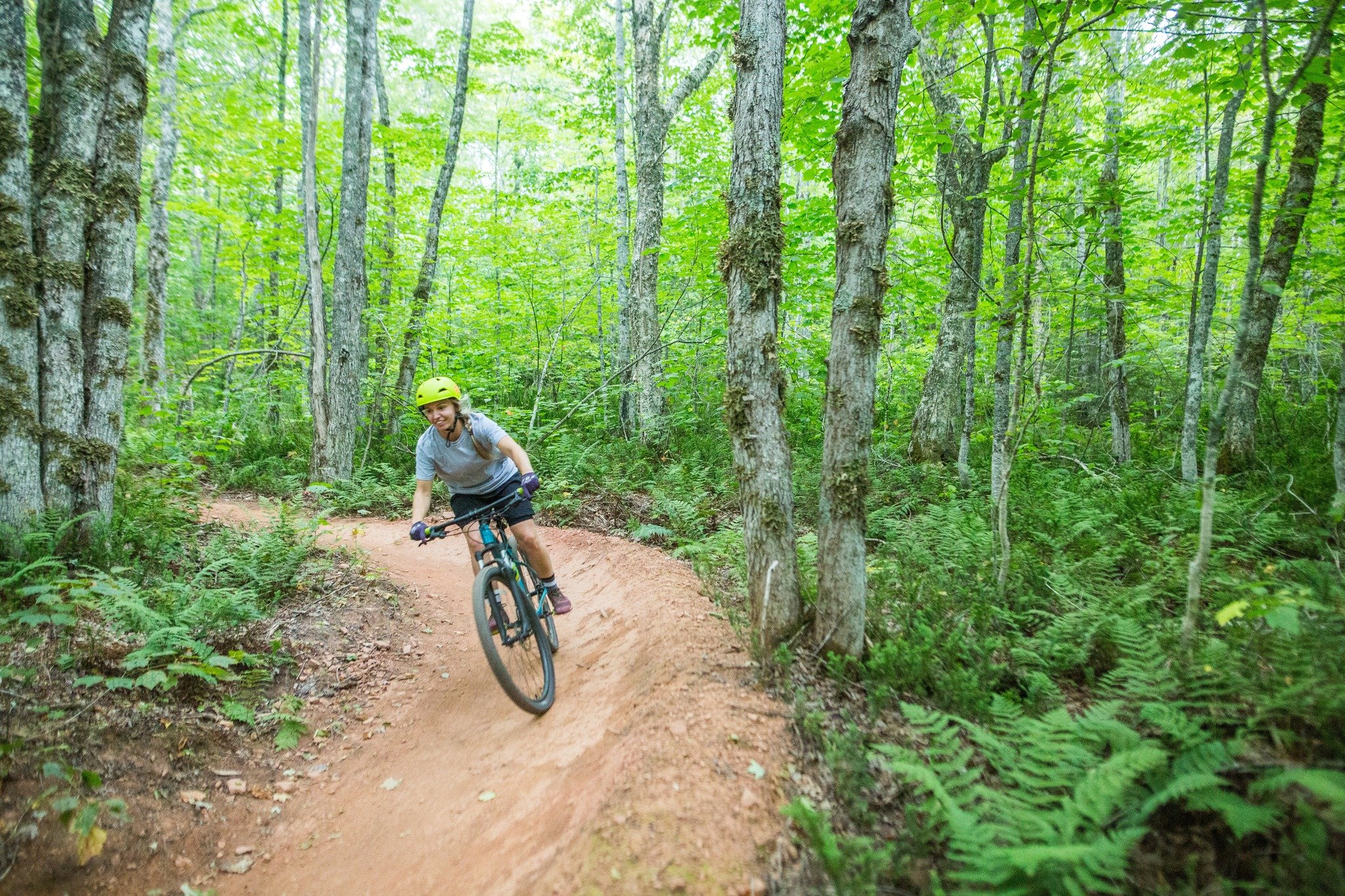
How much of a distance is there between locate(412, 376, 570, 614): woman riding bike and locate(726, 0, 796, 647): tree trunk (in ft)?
5.94

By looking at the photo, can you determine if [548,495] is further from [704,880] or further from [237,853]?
[704,880]

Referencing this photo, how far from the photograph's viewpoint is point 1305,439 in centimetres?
926

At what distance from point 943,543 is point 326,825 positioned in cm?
549

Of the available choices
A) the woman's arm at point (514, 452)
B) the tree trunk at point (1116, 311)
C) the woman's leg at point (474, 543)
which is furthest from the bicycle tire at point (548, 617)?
the tree trunk at point (1116, 311)

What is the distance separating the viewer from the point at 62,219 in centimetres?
553

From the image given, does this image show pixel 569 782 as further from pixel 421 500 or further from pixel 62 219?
pixel 62 219

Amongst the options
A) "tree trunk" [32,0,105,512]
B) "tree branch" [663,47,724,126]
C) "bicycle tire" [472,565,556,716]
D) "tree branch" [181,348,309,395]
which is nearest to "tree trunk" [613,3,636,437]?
"tree branch" [663,47,724,126]

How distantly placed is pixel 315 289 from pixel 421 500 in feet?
23.0

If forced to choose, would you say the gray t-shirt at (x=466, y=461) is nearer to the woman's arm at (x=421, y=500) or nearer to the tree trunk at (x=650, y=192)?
the woman's arm at (x=421, y=500)

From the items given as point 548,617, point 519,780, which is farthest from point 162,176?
point 519,780

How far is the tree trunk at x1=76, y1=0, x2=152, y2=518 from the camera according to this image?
5773 mm

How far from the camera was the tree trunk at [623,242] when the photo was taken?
41.1ft

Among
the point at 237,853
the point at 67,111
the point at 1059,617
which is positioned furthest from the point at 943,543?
the point at 67,111

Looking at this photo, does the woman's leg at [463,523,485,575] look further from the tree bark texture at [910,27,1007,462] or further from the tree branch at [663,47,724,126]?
the tree branch at [663,47,724,126]
